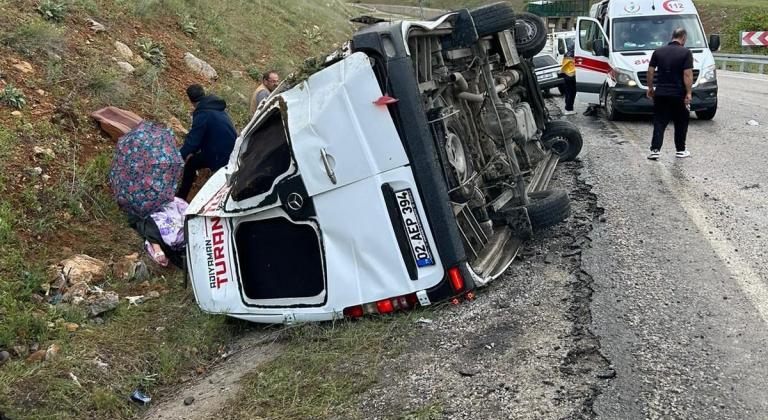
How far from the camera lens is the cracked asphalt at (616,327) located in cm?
339

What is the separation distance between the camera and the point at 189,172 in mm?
7289

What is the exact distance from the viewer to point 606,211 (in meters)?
6.32

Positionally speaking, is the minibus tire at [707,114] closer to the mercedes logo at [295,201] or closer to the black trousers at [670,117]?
the black trousers at [670,117]

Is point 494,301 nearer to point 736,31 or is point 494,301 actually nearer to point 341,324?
point 341,324

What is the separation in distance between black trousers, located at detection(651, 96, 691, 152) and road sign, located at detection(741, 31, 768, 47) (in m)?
22.4

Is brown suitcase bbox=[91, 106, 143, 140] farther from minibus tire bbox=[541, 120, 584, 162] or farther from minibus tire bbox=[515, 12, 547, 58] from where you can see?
minibus tire bbox=[541, 120, 584, 162]

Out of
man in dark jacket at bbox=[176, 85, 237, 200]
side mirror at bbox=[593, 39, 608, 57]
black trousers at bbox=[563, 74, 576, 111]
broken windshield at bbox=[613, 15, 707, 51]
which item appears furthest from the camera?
black trousers at bbox=[563, 74, 576, 111]

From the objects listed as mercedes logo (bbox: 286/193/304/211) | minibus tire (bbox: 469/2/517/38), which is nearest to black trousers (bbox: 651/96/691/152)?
minibus tire (bbox: 469/2/517/38)

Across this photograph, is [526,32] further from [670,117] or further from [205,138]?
[205,138]

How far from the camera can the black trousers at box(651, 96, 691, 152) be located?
8.36 meters

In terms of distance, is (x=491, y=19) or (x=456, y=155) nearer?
(x=456, y=155)

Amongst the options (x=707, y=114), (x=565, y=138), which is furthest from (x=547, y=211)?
(x=707, y=114)

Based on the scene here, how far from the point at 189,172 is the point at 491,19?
361 centimetres

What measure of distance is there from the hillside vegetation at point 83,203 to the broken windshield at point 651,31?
6.69 metres
